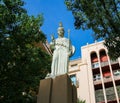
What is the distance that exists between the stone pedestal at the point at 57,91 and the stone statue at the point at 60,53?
16.8 inches

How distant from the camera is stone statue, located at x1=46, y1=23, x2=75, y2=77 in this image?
8.69m

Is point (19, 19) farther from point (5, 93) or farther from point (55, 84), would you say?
point (55, 84)

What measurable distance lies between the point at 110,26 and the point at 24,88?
6.00 m

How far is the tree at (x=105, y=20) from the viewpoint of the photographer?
11.4 metres

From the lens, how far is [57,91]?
7.83 meters

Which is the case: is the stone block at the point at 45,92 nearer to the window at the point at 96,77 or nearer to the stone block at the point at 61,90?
the stone block at the point at 61,90

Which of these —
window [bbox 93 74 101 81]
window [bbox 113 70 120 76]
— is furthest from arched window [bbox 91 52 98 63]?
window [bbox 113 70 120 76]

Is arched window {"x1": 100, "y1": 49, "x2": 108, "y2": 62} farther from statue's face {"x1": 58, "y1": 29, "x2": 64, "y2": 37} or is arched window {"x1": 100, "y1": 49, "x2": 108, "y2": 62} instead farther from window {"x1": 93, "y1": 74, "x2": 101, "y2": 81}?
statue's face {"x1": 58, "y1": 29, "x2": 64, "y2": 37}

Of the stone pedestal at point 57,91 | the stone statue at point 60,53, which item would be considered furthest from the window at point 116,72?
the stone pedestal at point 57,91

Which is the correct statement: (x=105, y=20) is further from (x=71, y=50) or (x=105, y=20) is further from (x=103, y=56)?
(x=103, y=56)

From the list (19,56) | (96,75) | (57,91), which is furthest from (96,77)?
(57,91)

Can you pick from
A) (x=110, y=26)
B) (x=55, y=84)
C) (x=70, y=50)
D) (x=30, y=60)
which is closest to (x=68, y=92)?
(x=55, y=84)

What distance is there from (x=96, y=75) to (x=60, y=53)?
29.7m

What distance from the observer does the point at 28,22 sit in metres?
15.9
